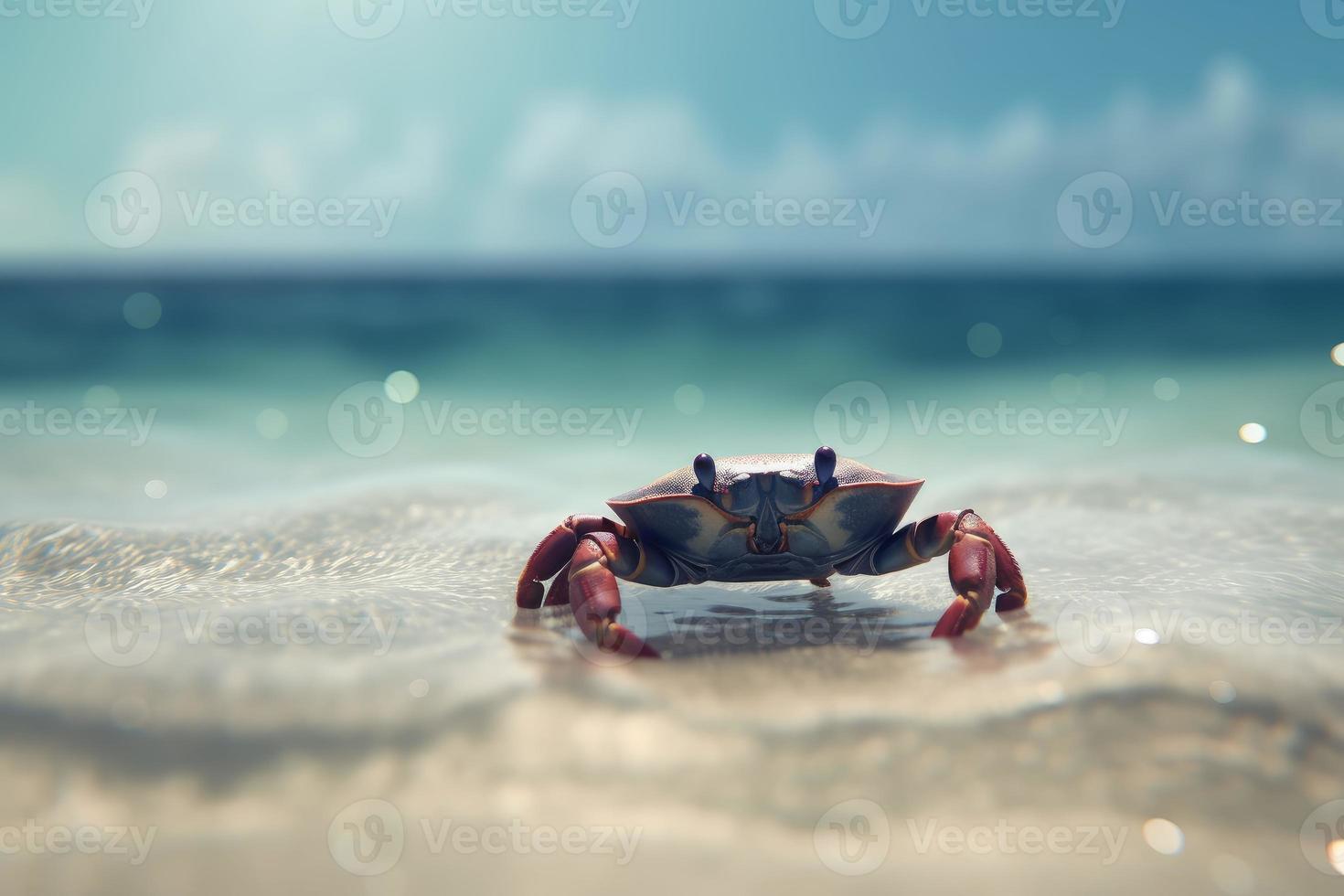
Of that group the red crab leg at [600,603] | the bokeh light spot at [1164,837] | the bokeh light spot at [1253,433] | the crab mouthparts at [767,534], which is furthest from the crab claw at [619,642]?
the bokeh light spot at [1253,433]

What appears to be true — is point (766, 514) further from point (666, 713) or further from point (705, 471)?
point (666, 713)

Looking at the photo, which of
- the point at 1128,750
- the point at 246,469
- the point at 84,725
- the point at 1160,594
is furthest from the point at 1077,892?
the point at 246,469

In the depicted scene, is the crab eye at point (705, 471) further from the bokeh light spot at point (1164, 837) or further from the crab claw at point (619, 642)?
the bokeh light spot at point (1164, 837)

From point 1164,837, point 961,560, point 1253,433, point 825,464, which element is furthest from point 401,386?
point 1164,837

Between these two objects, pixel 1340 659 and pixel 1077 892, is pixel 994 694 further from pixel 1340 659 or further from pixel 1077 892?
pixel 1340 659

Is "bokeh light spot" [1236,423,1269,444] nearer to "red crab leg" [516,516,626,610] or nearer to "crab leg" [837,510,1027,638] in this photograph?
"crab leg" [837,510,1027,638]

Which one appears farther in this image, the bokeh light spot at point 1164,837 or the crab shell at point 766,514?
the crab shell at point 766,514

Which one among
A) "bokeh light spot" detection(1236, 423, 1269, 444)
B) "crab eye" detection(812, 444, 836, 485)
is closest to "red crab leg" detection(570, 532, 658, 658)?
"crab eye" detection(812, 444, 836, 485)
